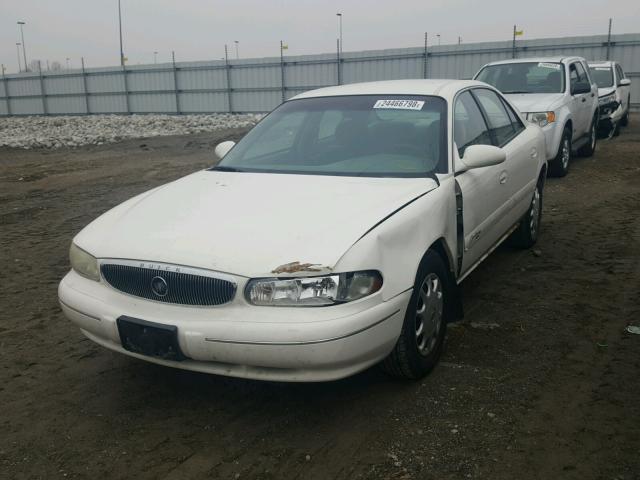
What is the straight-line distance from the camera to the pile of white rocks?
765 inches

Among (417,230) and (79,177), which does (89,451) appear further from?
(79,177)

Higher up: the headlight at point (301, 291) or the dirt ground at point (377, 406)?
the headlight at point (301, 291)

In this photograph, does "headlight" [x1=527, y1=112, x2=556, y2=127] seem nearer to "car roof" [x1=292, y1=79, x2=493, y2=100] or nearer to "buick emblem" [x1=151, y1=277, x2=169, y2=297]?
"car roof" [x1=292, y1=79, x2=493, y2=100]

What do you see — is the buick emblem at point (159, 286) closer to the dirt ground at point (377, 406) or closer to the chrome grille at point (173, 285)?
the chrome grille at point (173, 285)

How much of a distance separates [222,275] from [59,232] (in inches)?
206

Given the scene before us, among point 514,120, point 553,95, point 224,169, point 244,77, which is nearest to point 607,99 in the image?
point 553,95

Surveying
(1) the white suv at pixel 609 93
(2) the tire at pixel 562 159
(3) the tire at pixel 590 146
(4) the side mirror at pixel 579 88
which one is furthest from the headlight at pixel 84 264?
(1) the white suv at pixel 609 93

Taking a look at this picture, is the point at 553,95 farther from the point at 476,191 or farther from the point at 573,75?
the point at 476,191

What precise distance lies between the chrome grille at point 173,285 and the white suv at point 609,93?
1308cm

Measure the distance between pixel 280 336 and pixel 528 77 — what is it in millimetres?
8723

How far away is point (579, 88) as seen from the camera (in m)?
9.85

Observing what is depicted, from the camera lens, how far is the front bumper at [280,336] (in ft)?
9.02

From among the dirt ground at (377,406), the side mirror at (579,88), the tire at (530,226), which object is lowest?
the dirt ground at (377,406)

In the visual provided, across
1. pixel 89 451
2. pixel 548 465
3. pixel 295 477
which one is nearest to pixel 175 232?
pixel 89 451
